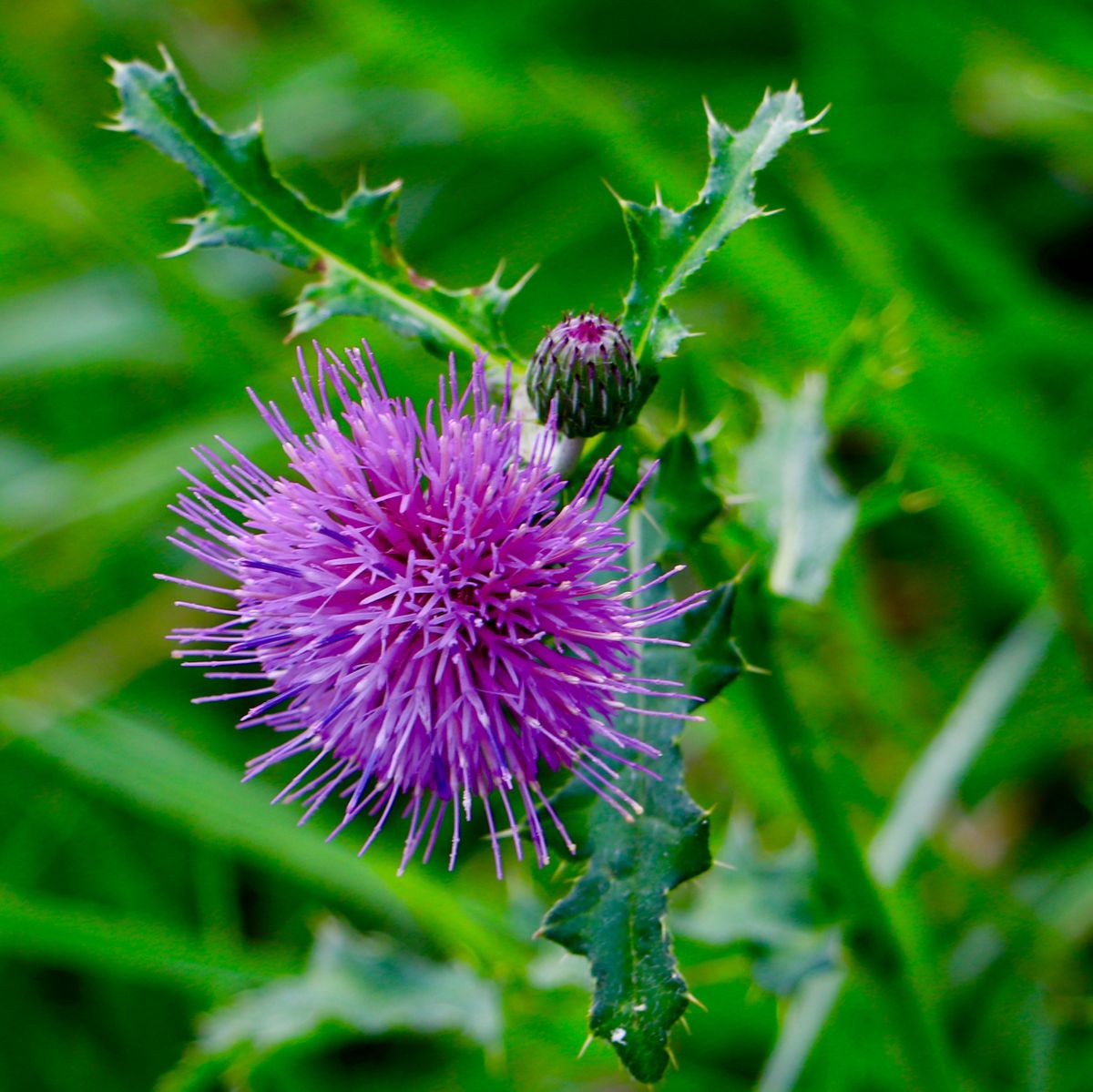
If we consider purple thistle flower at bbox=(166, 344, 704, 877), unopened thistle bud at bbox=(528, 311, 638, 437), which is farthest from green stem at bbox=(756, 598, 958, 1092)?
unopened thistle bud at bbox=(528, 311, 638, 437)

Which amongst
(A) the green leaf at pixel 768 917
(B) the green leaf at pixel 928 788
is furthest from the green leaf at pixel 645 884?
(B) the green leaf at pixel 928 788

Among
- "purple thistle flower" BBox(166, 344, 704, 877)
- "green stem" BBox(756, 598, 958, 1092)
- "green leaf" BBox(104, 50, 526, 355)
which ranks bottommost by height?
"green stem" BBox(756, 598, 958, 1092)

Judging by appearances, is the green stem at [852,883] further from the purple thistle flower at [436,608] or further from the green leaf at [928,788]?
the purple thistle flower at [436,608]

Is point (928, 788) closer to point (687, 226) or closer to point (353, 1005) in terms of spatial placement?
point (353, 1005)

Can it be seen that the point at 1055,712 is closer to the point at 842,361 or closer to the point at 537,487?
the point at 842,361

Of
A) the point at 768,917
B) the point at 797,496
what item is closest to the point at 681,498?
the point at 797,496

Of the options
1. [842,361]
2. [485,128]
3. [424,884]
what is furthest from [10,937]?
[485,128]

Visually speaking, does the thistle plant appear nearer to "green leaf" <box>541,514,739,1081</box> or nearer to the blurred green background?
"green leaf" <box>541,514,739,1081</box>
